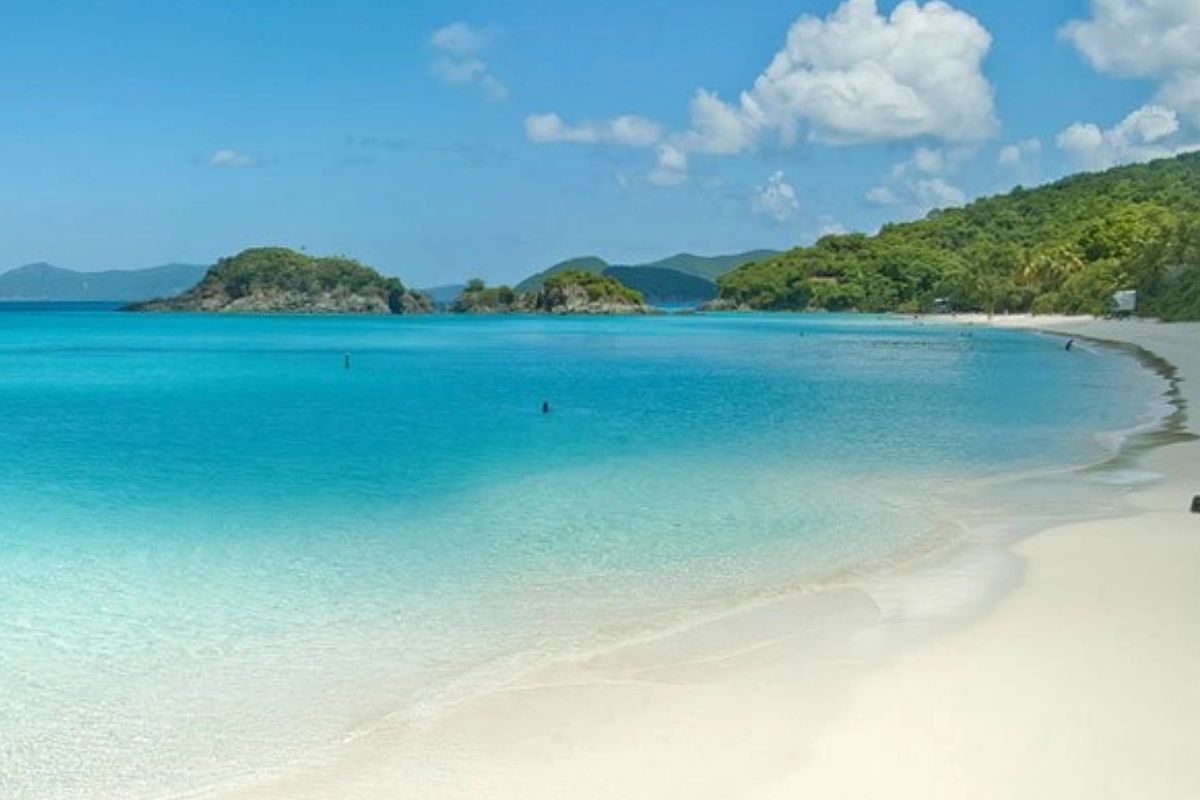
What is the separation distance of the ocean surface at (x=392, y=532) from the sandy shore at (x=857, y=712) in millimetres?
738

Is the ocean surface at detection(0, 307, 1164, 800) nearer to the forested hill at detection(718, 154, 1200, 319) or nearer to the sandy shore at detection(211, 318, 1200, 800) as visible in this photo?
the sandy shore at detection(211, 318, 1200, 800)

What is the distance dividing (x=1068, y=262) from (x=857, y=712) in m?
122

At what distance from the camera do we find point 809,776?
6035 mm

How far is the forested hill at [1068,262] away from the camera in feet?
281

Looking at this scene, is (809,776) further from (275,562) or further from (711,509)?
(711,509)

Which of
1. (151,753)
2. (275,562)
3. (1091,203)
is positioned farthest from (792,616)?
(1091,203)

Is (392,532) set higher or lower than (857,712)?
lower

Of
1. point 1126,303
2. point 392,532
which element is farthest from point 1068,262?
point 392,532

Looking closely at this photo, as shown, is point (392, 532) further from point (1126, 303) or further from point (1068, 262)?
point (1068, 262)

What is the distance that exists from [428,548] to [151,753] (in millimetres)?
6411

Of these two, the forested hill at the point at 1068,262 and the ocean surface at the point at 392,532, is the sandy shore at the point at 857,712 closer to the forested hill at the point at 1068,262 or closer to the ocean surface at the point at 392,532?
the ocean surface at the point at 392,532

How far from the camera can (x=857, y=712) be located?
7.02m

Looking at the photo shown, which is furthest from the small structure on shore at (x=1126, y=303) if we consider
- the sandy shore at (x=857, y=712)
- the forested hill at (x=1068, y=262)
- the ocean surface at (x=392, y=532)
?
the sandy shore at (x=857, y=712)

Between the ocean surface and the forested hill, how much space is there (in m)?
54.0
